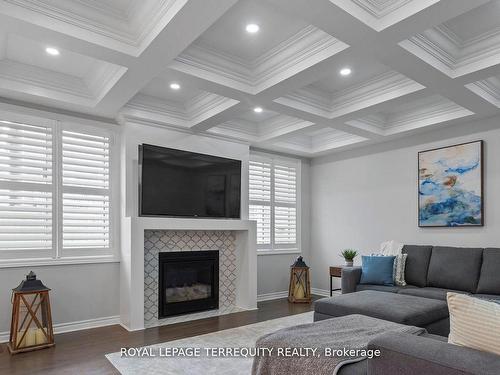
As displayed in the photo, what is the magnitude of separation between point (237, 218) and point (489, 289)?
10.6 feet

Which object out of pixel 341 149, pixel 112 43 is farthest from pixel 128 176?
pixel 341 149

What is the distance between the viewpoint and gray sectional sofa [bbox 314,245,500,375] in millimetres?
1617

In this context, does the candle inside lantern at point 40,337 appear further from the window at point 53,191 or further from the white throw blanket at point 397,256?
the white throw blanket at point 397,256

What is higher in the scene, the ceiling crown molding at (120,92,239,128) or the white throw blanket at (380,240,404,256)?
the ceiling crown molding at (120,92,239,128)

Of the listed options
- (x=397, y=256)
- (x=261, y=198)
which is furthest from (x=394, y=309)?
(x=261, y=198)

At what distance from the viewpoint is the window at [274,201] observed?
6379 mm

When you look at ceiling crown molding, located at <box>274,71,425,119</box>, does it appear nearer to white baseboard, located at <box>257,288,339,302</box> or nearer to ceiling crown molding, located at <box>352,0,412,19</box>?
ceiling crown molding, located at <box>352,0,412,19</box>

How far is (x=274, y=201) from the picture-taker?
6.61 metres

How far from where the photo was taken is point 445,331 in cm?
364

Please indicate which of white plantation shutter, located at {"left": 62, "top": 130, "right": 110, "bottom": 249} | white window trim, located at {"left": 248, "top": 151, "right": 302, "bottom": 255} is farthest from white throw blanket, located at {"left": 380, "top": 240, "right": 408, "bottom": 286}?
white plantation shutter, located at {"left": 62, "top": 130, "right": 110, "bottom": 249}

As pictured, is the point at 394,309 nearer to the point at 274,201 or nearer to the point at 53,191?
the point at 274,201

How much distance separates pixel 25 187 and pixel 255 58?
2.84m

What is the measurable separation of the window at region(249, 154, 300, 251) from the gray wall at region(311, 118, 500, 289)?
1.47 feet

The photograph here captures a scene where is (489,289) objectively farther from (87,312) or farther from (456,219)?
(87,312)
